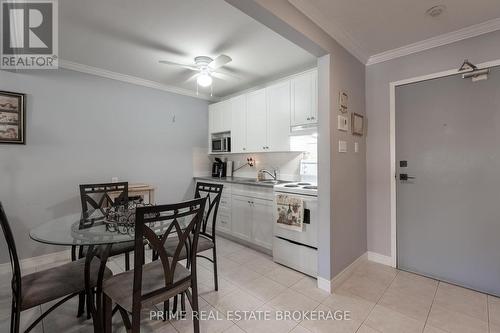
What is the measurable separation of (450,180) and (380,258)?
1.14 metres

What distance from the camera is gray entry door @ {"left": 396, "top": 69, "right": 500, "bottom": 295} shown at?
2.09 m

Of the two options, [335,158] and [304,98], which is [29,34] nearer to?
[304,98]

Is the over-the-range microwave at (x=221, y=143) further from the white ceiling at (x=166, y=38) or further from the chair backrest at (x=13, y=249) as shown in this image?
the chair backrest at (x=13, y=249)

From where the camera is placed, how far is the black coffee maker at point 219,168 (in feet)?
14.2

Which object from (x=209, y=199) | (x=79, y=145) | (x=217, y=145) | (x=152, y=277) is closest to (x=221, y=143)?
(x=217, y=145)

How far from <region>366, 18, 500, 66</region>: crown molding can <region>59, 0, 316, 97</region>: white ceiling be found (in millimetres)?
802

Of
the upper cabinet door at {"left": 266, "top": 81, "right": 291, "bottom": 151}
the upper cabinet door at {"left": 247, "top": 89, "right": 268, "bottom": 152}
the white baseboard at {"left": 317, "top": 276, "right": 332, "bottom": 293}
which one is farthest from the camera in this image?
the upper cabinet door at {"left": 247, "top": 89, "right": 268, "bottom": 152}

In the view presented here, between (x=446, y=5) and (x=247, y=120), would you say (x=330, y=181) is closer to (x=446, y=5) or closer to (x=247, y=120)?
(x=446, y=5)

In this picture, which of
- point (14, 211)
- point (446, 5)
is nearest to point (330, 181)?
point (446, 5)

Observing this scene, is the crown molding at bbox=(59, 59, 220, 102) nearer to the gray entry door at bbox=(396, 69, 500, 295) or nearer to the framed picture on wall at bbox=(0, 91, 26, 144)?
the framed picture on wall at bbox=(0, 91, 26, 144)

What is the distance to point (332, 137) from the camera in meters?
2.19

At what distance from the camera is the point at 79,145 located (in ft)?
9.91

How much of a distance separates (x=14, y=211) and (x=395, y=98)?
446 centimetres

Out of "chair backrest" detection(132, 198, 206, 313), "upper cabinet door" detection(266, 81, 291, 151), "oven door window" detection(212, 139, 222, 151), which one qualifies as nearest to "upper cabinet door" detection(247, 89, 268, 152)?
"upper cabinet door" detection(266, 81, 291, 151)
